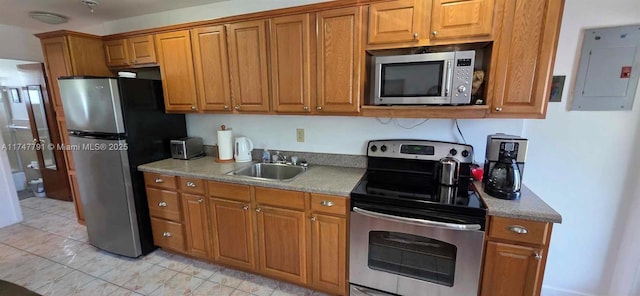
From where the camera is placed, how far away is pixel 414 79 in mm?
1643

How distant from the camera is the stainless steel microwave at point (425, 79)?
1.53 metres

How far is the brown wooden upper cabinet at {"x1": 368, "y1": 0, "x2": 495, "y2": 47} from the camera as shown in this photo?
4.91 feet

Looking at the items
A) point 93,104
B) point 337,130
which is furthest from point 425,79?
point 93,104

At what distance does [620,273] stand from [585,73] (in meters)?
1.33

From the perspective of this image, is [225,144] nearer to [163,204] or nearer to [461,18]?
[163,204]

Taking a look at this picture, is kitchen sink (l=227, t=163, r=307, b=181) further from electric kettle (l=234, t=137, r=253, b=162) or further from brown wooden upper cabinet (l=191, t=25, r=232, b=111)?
brown wooden upper cabinet (l=191, t=25, r=232, b=111)

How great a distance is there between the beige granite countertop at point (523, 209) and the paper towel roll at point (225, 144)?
208cm

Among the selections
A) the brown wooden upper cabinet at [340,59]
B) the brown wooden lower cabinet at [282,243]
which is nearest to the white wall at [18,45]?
the brown wooden lower cabinet at [282,243]

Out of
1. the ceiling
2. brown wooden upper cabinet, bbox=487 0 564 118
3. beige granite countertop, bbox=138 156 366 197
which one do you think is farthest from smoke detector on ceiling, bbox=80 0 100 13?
brown wooden upper cabinet, bbox=487 0 564 118

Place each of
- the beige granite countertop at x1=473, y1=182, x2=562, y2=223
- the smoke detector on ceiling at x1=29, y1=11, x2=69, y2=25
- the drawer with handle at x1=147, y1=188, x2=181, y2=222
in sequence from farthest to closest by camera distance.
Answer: the smoke detector on ceiling at x1=29, y1=11, x2=69, y2=25, the drawer with handle at x1=147, y1=188, x2=181, y2=222, the beige granite countertop at x1=473, y1=182, x2=562, y2=223

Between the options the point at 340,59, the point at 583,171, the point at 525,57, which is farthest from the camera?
the point at 340,59

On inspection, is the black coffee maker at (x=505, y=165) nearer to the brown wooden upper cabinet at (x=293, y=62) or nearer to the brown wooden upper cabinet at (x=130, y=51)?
the brown wooden upper cabinet at (x=293, y=62)

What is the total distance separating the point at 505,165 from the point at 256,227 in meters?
1.73

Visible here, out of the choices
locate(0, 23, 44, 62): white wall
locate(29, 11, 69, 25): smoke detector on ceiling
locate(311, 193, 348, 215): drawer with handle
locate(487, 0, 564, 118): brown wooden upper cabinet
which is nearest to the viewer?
locate(487, 0, 564, 118): brown wooden upper cabinet
